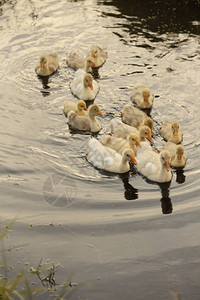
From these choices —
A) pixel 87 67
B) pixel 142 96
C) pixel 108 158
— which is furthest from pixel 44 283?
pixel 87 67

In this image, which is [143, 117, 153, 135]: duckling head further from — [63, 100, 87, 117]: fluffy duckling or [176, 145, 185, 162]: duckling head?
[63, 100, 87, 117]: fluffy duckling

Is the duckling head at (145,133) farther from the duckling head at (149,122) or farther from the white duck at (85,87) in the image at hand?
the white duck at (85,87)

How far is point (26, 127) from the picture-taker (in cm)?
1024

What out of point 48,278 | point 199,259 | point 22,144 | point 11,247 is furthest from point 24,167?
point 199,259

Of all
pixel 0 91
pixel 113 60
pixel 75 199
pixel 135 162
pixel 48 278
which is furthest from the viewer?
pixel 113 60

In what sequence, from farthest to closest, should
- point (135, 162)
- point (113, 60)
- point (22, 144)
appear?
point (113, 60) < point (22, 144) < point (135, 162)

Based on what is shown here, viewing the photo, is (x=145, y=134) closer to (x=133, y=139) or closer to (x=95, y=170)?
(x=133, y=139)

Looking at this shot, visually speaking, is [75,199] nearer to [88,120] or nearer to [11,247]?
[11,247]

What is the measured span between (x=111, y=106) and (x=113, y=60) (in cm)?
196

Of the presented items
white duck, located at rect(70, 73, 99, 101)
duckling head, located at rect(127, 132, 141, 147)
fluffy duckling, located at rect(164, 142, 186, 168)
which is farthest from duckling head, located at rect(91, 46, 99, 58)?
fluffy duckling, located at rect(164, 142, 186, 168)

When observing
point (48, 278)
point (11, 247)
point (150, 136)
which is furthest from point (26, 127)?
point (48, 278)

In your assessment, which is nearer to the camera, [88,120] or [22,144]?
[22,144]

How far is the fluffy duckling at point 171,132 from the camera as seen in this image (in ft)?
31.7

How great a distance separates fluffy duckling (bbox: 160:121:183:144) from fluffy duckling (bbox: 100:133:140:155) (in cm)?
63
